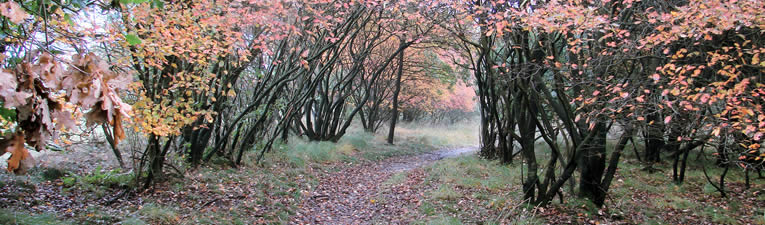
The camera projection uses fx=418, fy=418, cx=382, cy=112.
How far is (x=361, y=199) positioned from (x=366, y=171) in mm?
3946

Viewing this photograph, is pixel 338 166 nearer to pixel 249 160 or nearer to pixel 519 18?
pixel 249 160

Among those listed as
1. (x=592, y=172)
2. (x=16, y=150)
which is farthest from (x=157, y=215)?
(x=592, y=172)

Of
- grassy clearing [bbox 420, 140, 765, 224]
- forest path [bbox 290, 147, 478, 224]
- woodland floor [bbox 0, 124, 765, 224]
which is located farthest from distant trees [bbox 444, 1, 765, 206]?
forest path [bbox 290, 147, 478, 224]

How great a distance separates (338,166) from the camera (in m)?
13.3

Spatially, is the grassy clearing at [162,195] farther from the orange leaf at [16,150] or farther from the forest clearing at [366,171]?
the orange leaf at [16,150]

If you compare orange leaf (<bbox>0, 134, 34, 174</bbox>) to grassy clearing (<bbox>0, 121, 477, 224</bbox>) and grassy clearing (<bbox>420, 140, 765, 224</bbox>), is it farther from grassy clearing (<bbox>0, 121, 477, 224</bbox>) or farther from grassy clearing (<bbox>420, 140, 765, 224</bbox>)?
grassy clearing (<bbox>420, 140, 765, 224</bbox>)

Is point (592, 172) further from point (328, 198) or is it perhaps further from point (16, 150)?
point (16, 150)

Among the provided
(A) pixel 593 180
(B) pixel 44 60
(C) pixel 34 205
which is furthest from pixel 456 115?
(B) pixel 44 60

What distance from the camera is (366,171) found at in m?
13.0

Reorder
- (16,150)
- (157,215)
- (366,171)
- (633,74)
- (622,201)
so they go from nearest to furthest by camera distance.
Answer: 1. (16,150)
2. (157,215)
3. (633,74)
4. (622,201)
5. (366,171)

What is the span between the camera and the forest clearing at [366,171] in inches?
170


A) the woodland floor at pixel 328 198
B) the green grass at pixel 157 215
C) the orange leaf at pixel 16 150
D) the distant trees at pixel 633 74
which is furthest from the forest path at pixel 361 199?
the orange leaf at pixel 16 150

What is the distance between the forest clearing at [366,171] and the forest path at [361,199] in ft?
0.22

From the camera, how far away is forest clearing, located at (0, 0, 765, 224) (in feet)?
14.1
